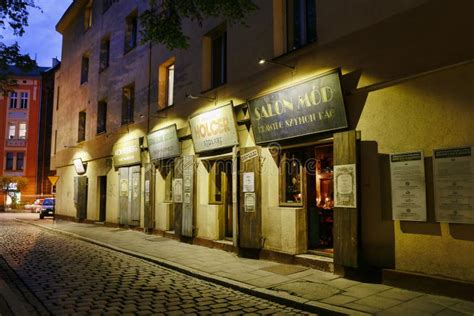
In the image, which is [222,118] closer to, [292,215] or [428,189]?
[292,215]

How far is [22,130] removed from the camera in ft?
156

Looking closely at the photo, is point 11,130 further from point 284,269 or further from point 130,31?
point 284,269

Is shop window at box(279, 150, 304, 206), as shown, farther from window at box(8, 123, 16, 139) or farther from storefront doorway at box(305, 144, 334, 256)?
window at box(8, 123, 16, 139)

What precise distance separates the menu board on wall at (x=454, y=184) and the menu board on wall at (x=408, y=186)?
237 millimetres

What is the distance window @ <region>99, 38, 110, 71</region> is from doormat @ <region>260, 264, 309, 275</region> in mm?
15671

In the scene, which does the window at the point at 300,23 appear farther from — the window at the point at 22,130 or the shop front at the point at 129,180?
the window at the point at 22,130

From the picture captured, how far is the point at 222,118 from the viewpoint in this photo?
10953 mm

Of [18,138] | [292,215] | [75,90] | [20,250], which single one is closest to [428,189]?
[292,215]

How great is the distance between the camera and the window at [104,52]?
20.5 m

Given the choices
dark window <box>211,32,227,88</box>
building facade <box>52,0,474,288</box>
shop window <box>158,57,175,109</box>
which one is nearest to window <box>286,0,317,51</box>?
building facade <box>52,0,474,288</box>

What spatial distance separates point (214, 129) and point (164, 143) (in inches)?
127

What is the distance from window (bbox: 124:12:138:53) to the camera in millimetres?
17953

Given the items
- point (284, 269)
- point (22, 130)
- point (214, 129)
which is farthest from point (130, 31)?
point (22, 130)

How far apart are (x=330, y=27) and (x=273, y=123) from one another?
238 cm
